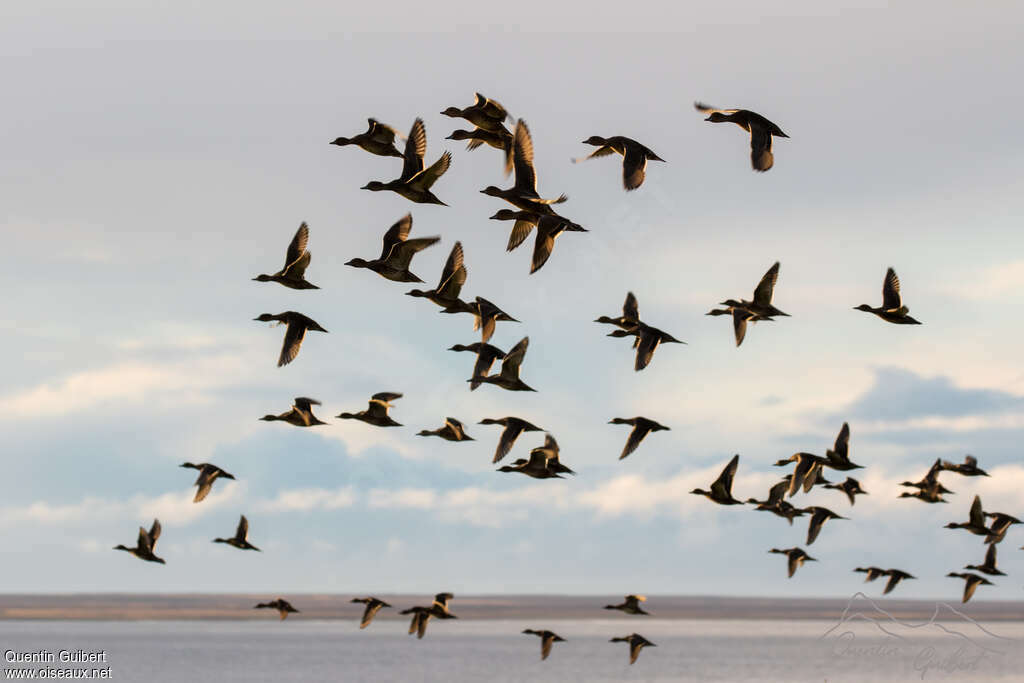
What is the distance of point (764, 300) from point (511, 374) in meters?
8.04

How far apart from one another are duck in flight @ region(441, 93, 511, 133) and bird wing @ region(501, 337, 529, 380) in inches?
248

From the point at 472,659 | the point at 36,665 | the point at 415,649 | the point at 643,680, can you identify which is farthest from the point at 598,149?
the point at 415,649

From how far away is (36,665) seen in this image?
478 feet

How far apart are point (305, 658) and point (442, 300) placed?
459 feet

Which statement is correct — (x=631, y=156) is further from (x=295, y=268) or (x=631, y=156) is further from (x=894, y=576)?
(x=894, y=576)

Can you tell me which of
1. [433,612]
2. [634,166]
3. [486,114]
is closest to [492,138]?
[486,114]

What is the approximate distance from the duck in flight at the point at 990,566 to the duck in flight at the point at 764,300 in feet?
68.8

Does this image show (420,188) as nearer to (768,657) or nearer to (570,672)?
(570,672)

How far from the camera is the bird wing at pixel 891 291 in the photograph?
135 feet

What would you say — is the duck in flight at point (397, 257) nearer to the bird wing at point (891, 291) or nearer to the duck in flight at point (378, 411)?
the duck in flight at point (378, 411)

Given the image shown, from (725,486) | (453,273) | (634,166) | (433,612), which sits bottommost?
(433,612)

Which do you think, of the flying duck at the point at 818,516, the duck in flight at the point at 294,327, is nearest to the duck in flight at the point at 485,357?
the duck in flight at the point at 294,327

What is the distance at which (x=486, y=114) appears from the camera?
36.7 meters

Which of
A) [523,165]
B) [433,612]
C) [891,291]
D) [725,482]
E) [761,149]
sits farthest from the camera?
[433,612]
